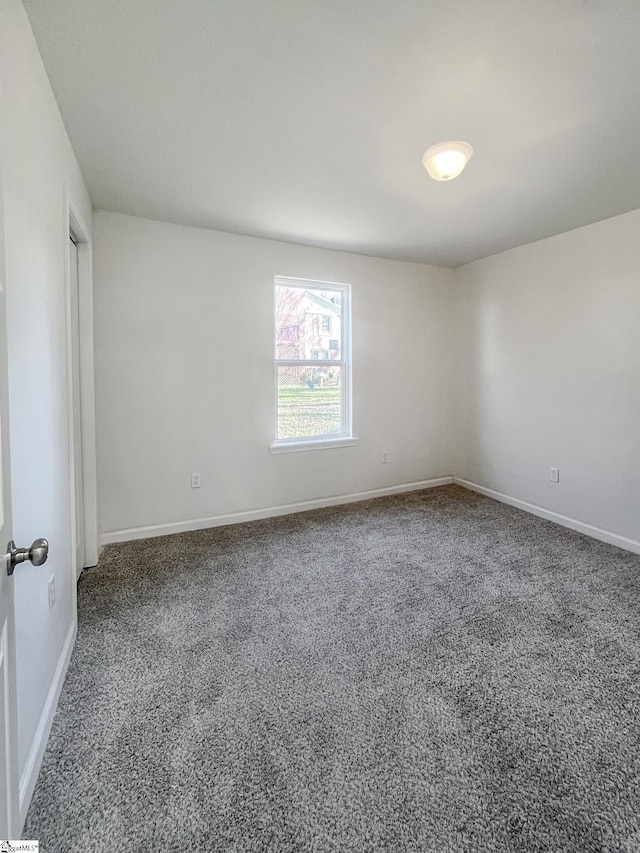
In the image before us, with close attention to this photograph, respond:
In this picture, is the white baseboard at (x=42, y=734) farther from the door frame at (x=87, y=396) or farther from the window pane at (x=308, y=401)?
the window pane at (x=308, y=401)

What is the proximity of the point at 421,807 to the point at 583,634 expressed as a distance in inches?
52.5

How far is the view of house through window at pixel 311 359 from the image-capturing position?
374cm

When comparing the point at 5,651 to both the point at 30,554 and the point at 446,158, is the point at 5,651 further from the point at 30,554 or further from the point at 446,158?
the point at 446,158

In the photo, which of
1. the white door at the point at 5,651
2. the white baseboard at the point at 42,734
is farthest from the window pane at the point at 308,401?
the white door at the point at 5,651

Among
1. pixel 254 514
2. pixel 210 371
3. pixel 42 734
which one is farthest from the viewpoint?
pixel 254 514

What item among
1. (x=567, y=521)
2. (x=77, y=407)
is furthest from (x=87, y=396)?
(x=567, y=521)

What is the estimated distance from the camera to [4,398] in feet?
2.85

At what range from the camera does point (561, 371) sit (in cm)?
346

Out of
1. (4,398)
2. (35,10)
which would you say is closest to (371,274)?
(35,10)

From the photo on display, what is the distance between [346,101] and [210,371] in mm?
2157

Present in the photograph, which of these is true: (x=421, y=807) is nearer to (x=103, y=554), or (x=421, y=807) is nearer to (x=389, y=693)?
(x=389, y=693)

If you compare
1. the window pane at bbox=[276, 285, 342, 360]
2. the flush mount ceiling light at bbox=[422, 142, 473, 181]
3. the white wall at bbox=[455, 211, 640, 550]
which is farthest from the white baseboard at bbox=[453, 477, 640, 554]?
the flush mount ceiling light at bbox=[422, 142, 473, 181]

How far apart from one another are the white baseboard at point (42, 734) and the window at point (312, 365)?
86.6 inches

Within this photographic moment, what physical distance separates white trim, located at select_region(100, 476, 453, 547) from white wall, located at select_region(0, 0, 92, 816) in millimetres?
1228
